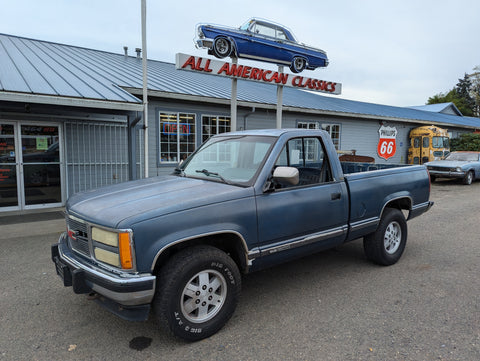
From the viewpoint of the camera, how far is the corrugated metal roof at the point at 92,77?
7500mm

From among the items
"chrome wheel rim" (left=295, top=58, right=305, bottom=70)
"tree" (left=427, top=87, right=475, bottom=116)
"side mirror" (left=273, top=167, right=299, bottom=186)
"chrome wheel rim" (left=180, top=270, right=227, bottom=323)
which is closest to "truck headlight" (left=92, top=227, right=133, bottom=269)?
"chrome wheel rim" (left=180, top=270, right=227, bottom=323)

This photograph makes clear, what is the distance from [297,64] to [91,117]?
6.70m

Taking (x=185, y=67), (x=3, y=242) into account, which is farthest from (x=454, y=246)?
(x=3, y=242)

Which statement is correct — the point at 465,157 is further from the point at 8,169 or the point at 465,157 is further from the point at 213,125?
the point at 8,169

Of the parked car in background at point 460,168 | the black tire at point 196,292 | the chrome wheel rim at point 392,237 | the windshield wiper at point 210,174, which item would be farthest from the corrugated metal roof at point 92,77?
the chrome wheel rim at point 392,237

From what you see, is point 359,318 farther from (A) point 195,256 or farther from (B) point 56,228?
(B) point 56,228

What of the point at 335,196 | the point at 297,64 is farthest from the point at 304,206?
the point at 297,64

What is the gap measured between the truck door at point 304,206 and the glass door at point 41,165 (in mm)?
7491

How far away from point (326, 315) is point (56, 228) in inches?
228

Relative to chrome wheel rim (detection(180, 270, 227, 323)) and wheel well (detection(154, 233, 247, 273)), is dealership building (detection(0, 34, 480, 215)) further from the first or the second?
chrome wheel rim (detection(180, 270, 227, 323))

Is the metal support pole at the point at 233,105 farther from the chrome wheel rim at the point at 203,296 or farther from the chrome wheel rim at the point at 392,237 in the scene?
the chrome wheel rim at the point at 203,296

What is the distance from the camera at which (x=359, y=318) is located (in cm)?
330

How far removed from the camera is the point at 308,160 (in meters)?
4.25

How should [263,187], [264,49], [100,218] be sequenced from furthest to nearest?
1. [264,49]
2. [263,187]
3. [100,218]
